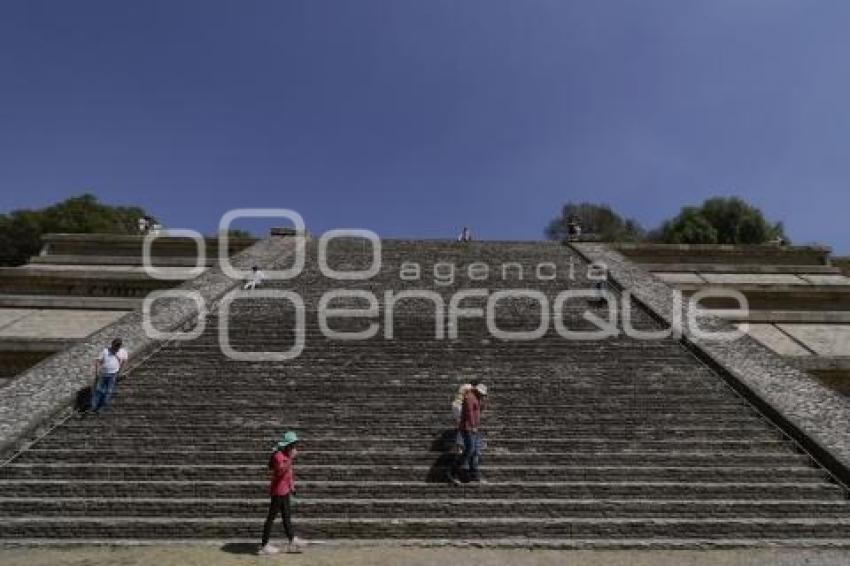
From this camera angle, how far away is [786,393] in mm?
10250

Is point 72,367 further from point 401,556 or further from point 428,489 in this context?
point 401,556

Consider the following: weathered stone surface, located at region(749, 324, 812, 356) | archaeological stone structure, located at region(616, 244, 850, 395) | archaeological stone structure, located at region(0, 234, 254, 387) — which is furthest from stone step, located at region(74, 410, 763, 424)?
weathered stone surface, located at region(749, 324, 812, 356)

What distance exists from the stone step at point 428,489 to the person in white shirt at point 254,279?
7.45m

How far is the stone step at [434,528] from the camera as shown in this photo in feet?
24.2

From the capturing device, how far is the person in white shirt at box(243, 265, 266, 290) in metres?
15.3

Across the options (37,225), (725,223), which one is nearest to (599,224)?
(725,223)

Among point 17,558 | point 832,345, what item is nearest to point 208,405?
point 17,558

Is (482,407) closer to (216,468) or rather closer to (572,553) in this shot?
(572,553)

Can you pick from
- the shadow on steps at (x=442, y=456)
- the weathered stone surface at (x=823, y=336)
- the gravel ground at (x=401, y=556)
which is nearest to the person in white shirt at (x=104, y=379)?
the gravel ground at (x=401, y=556)

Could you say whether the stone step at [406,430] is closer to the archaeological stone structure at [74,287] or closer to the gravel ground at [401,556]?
the gravel ground at [401,556]

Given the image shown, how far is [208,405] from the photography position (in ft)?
32.1

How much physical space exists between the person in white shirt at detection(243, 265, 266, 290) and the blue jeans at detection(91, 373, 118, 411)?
5.56 meters

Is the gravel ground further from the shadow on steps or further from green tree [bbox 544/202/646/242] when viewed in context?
green tree [bbox 544/202/646/242]

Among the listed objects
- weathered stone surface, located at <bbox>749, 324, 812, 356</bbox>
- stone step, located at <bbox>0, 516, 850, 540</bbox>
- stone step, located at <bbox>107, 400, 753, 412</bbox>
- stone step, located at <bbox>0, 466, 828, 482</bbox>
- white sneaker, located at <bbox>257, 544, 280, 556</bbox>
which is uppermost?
weathered stone surface, located at <bbox>749, 324, 812, 356</bbox>
